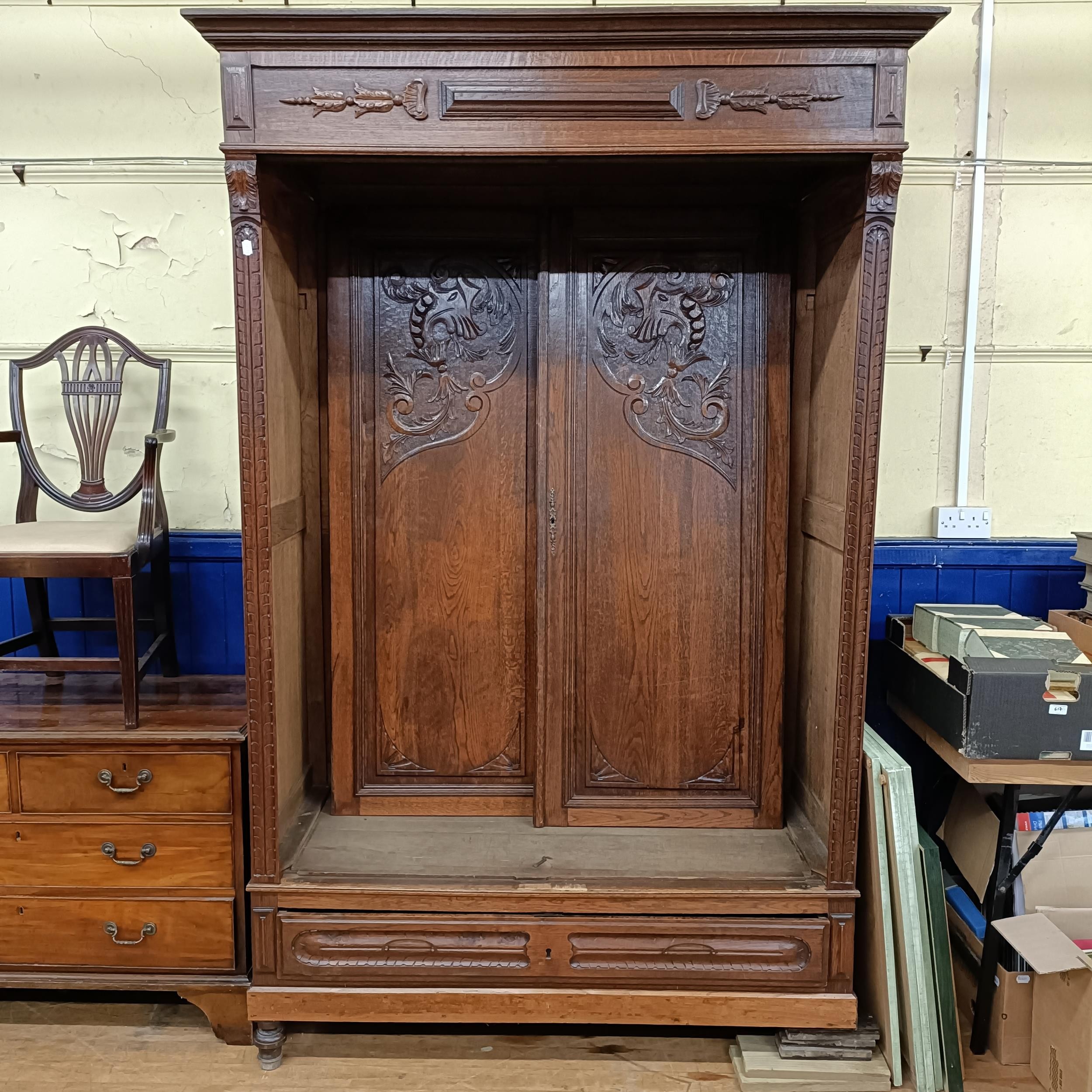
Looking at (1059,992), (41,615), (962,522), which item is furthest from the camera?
(962,522)

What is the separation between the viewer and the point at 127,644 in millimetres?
2223

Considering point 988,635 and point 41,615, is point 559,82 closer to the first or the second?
point 988,635

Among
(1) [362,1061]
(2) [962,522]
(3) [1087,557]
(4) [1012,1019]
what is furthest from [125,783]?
(3) [1087,557]

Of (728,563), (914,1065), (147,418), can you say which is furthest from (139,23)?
(914,1065)

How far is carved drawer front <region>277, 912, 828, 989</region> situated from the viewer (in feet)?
6.93

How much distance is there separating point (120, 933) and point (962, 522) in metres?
2.63

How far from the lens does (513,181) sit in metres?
2.26

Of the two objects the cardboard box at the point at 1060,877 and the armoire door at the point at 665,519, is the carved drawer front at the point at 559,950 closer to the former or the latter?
the armoire door at the point at 665,519

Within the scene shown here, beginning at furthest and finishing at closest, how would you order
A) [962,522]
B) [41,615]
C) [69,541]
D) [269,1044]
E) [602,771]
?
[962,522]
[41,615]
[602,771]
[69,541]
[269,1044]

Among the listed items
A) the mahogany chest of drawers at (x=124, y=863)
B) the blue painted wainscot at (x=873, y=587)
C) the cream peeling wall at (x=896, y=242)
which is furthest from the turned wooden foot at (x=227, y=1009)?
the cream peeling wall at (x=896, y=242)

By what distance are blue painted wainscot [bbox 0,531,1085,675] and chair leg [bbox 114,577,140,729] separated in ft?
1.67

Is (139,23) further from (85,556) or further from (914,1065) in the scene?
(914,1065)

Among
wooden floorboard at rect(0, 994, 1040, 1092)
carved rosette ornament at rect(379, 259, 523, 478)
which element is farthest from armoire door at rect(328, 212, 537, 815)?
wooden floorboard at rect(0, 994, 1040, 1092)

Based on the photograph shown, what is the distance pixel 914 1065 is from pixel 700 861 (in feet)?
2.10
